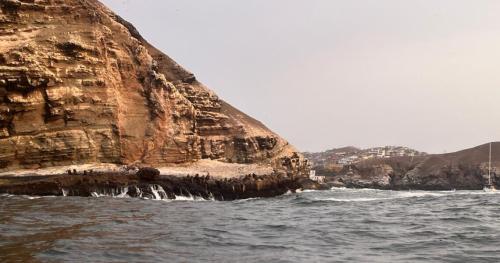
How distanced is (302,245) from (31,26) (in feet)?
108

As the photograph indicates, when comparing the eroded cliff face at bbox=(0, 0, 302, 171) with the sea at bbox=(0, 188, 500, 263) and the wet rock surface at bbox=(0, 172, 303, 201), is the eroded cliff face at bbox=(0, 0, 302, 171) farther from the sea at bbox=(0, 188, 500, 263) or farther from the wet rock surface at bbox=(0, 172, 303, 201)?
the sea at bbox=(0, 188, 500, 263)

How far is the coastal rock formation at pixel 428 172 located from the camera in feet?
346

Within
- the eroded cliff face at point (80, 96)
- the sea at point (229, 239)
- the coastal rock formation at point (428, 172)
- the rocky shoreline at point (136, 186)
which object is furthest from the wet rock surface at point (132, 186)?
the coastal rock formation at point (428, 172)

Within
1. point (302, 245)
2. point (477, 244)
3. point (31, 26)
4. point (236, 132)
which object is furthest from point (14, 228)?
point (236, 132)

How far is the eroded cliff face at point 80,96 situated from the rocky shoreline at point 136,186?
4903mm

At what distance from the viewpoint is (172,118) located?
47312 mm

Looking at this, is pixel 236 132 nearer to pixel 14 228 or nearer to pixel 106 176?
pixel 106 176

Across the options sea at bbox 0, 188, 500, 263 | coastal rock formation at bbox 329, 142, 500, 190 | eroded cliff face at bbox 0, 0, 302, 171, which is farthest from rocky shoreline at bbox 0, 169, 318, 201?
coastal rock formation at bbox 329, 142, 500, 190

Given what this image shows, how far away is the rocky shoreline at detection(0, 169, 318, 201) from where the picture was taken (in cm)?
2673

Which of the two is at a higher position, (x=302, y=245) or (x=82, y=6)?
(x=82, y=6)

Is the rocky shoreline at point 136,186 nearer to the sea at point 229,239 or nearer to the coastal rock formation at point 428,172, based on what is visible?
the sea at point 229,239

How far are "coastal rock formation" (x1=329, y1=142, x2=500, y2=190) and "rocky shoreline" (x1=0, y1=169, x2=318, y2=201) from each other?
242ft

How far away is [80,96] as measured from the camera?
3644 cm

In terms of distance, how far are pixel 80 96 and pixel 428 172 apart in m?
91.4
